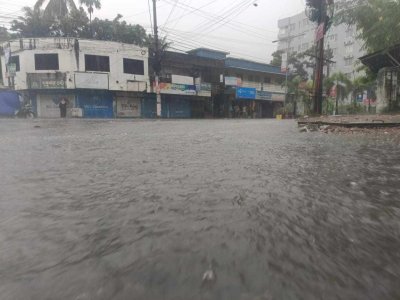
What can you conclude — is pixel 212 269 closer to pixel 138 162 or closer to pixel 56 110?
pixel 138 162

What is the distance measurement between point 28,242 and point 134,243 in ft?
1.01

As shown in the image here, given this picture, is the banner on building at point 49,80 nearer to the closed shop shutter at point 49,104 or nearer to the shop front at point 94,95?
the shop front at point 94,95

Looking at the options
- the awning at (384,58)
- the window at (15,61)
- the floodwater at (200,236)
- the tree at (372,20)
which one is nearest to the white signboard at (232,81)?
the window at (15,61)

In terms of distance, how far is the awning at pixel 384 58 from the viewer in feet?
33.3

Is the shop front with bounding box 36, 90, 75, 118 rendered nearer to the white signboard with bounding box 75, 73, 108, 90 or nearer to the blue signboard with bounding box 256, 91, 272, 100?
the white signboard with bounding box 75, 73, 108, 90

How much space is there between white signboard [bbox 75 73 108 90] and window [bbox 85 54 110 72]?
542 mm

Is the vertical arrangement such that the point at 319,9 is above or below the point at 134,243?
above

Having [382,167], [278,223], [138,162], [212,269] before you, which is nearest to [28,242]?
[212,269]

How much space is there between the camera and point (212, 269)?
0.76 m

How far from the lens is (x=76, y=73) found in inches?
894

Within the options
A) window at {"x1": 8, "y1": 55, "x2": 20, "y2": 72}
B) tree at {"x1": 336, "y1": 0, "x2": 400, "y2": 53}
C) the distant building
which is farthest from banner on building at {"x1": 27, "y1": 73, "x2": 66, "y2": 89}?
tree at {"x1": 336, "y1": 0, "x2": 400, "y2": 53}

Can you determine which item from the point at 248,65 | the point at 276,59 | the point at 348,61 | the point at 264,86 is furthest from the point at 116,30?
the point at 348,61

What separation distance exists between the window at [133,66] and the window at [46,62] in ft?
15.8

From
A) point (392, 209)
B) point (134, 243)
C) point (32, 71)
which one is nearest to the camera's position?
point (134, 243)
